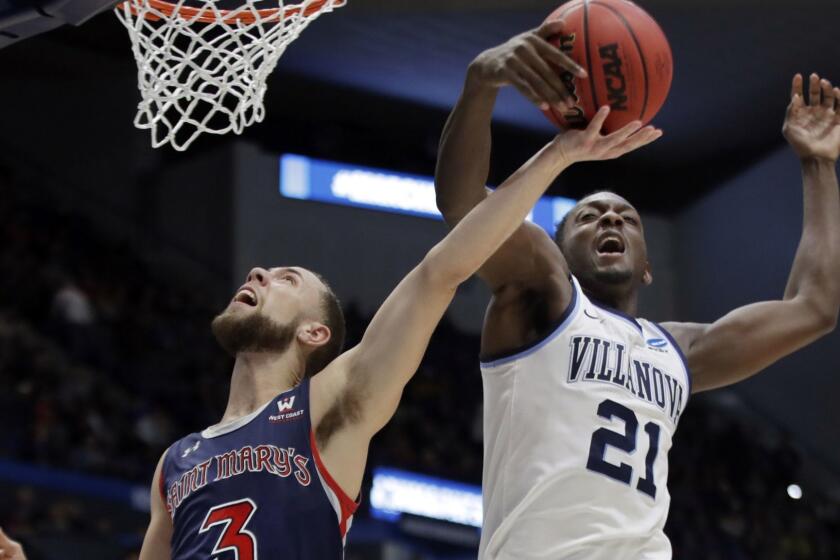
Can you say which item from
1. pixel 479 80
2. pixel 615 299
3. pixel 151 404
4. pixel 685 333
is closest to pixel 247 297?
pixel 479 80

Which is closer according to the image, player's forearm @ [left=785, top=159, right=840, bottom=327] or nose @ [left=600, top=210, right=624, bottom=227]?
nose @ [left=600, top=210, right=624, bottom=227]

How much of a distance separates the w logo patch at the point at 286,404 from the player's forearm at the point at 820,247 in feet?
5.02

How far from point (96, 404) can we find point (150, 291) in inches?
129

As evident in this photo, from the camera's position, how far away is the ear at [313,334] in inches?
127

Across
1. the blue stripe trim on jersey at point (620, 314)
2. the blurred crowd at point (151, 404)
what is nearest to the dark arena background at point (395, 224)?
the blurred crowd at point (151, 404)

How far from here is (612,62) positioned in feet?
9.41

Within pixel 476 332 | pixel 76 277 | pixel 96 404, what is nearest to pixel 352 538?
pixel 96 404

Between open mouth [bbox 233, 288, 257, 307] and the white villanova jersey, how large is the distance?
597mm

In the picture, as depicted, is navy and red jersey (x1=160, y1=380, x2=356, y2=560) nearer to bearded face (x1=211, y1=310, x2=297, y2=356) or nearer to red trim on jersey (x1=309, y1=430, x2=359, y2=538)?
red trim on jersey (x1=309, y1=430, x2=359, y2=538)

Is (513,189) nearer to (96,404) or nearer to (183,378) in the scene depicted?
(96,404)

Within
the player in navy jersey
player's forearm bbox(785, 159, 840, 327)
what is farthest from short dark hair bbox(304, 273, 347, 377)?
player's forearm bbox(785, 159, 840, 327)

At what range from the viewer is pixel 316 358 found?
10.7 ft

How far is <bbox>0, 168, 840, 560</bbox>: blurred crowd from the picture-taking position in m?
8.98

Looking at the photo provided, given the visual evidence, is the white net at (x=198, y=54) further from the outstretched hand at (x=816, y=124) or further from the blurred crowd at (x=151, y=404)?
the blurred crowd at (x=151, y=404)
